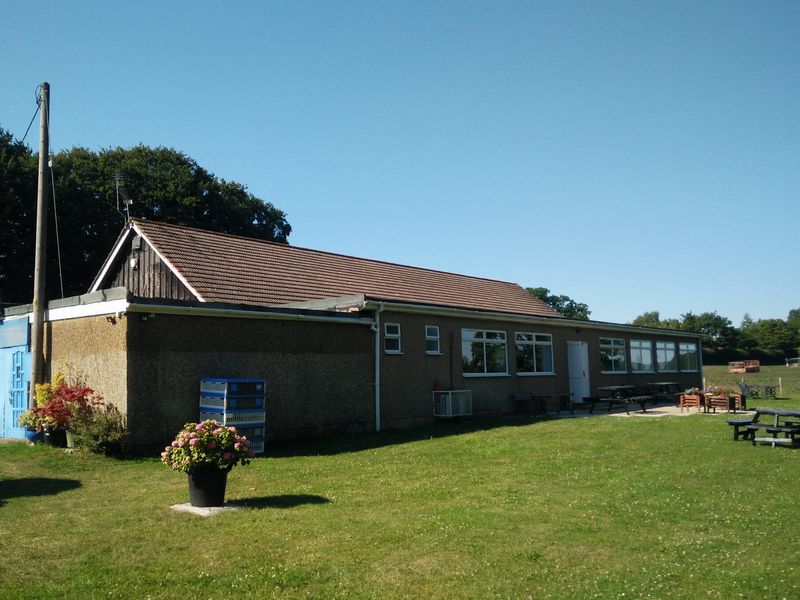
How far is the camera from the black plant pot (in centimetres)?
880

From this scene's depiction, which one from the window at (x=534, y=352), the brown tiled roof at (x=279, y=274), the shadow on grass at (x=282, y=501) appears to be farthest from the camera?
the window at (x=534, y=352)

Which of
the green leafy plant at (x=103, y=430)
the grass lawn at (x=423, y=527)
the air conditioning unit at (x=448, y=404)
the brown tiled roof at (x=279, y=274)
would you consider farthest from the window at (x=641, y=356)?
the green leafy plant at (x=103, y=430)

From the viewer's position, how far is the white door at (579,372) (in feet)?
85.5

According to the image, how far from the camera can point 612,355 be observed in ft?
90.8

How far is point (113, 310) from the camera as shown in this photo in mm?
13641

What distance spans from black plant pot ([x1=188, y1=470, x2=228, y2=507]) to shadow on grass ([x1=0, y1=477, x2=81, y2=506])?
2774mm

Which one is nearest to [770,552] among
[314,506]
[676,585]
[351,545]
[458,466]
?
[676,585]

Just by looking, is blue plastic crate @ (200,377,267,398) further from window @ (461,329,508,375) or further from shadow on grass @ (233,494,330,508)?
window @ (461,329,508,375)

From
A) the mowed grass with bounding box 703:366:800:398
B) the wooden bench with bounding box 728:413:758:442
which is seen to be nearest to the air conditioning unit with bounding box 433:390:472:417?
the wooden bench with bounding box 728:413:758:442

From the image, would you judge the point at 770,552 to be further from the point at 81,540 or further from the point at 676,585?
the point at 81,540

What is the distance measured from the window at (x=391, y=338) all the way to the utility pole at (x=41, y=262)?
8.04 m

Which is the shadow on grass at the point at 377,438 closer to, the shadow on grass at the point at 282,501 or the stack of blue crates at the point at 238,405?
the stack of blue crates at the point at 238,405

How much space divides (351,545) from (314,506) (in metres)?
2.08

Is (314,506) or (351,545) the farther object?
(314,506)
